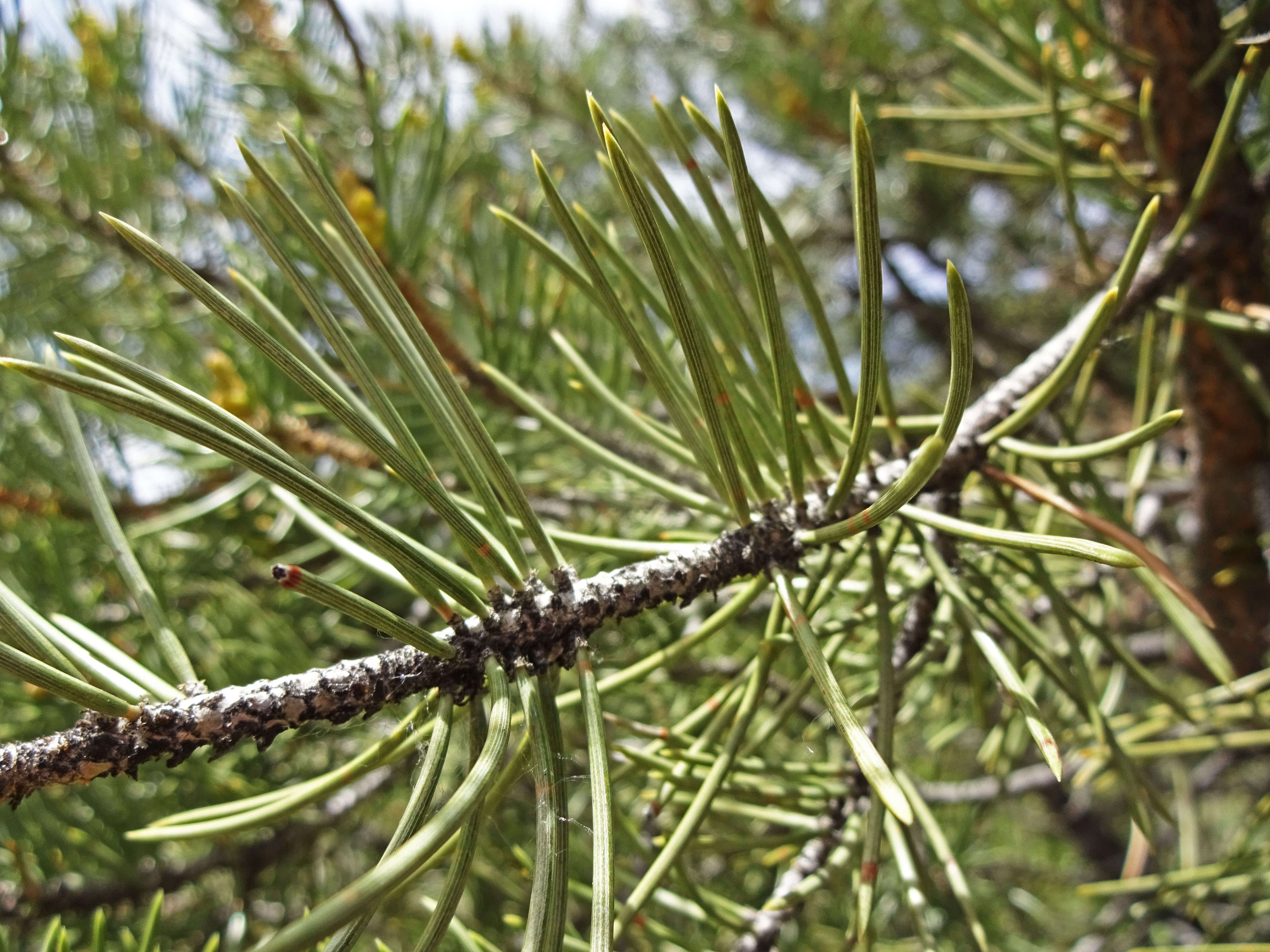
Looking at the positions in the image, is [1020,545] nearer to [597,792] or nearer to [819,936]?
[597,792]

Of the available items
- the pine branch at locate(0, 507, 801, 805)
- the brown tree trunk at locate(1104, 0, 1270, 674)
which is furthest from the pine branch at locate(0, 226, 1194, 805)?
the brown tree trunk at locate(1104, 0, 1270, 674)

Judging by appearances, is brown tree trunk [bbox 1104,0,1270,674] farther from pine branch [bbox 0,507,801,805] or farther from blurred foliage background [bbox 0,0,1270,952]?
pine branch [bbox 0,507,801,805]

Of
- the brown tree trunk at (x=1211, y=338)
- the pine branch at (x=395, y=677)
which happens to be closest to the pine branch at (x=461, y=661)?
the pine branch at (x=395, y=677)

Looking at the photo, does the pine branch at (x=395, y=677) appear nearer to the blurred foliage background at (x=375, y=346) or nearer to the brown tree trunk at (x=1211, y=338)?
the blurred foliage background at (x=375, y=346)

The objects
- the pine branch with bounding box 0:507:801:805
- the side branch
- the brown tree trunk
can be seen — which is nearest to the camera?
the pine branch with bounding box 0:507:801:805

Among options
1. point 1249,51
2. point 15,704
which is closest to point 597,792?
point 1249,51

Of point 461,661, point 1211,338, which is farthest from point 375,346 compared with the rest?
point 1211,338

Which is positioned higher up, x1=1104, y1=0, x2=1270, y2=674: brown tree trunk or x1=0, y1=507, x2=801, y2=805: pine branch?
x1=1104, y1=0, x2=1270, y2=674: brown tree trunk

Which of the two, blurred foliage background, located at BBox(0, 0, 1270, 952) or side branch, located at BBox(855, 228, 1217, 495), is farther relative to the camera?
blurred foliage background, located at BBox(0, 0, 1270, 952)
